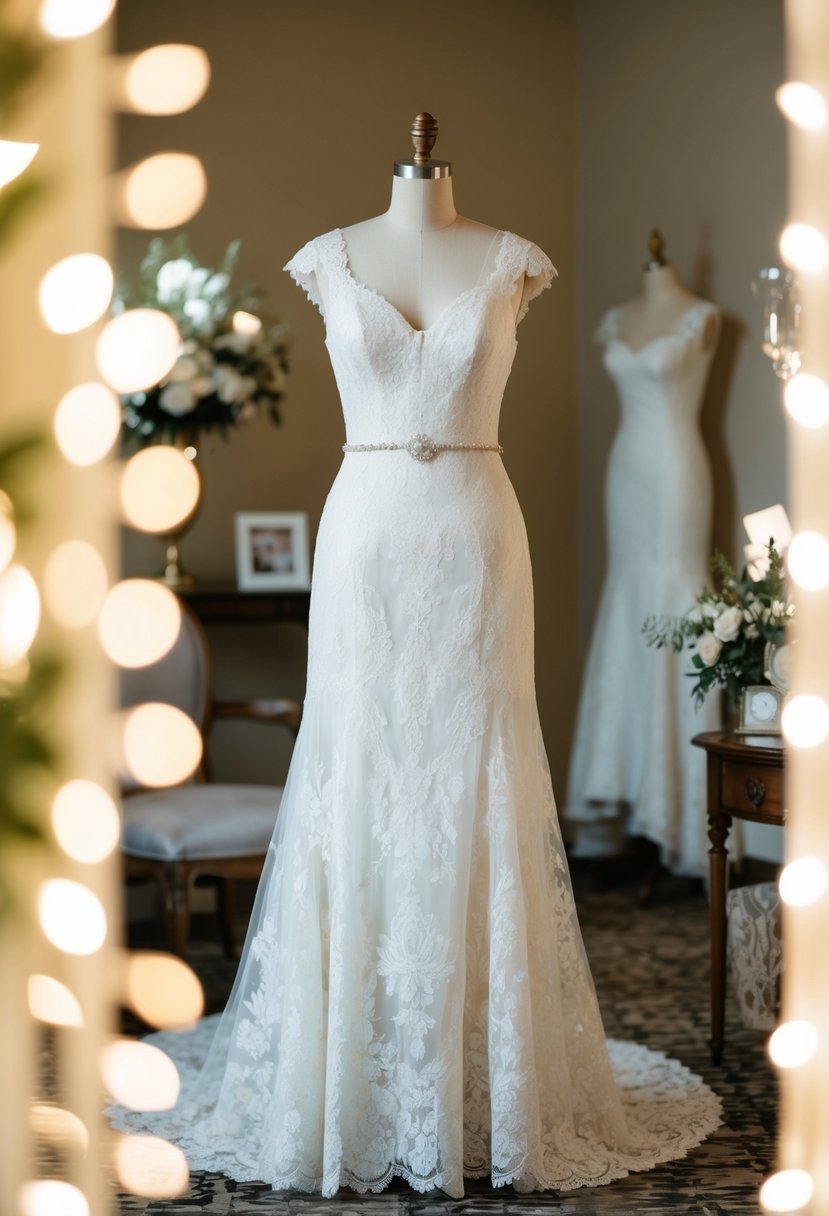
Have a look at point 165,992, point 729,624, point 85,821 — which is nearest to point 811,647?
point 85,821

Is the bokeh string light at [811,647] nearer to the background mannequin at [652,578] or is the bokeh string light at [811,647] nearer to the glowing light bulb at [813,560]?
the glowing light bulb at [813,560]

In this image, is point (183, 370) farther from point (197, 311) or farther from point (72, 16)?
point (72, 16)

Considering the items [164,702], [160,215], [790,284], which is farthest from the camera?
[160,215]

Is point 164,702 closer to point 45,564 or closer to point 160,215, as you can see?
point 160,215

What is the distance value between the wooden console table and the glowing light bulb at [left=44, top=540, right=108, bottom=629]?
3.43m

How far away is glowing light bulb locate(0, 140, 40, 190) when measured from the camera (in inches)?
16.1

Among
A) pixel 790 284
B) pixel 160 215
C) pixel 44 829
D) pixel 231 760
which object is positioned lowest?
pixel 231 760

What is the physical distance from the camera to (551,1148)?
2.30 meters

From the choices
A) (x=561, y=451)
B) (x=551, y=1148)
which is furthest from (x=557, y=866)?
(x=561, y=451)

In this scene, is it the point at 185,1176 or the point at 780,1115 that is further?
the point at 780,1115

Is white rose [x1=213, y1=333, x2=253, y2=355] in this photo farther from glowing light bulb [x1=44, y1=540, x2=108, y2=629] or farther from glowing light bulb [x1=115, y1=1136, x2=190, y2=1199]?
glowing light bulb [x1=44, y1=540, x2=108, y2=629]

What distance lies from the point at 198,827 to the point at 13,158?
2846mm

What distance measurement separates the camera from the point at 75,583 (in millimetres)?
439

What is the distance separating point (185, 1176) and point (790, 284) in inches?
92.9
